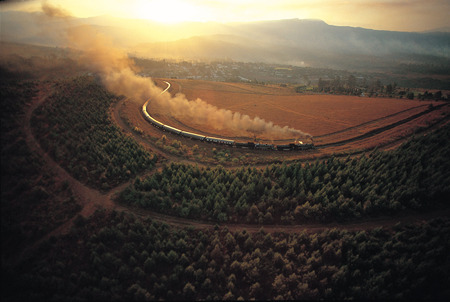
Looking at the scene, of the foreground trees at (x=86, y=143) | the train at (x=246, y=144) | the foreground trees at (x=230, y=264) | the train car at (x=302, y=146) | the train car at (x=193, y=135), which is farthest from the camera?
the train car at (x=193, y=135)

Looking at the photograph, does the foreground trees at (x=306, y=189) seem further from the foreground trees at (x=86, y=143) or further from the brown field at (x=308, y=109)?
the brown field at (x=308, y=109)

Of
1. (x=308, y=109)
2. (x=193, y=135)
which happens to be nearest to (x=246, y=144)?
(x=193, y=135)

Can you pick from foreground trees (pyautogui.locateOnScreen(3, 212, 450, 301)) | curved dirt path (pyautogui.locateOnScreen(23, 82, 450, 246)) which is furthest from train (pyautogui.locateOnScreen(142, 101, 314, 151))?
foreground trees (pyautogui.locateOnScreen(3, 212, 450, 301))

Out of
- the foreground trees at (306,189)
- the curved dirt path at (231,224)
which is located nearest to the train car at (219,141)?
the foreground trees at (306,189)

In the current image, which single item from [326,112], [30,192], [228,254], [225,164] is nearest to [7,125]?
[30,192]

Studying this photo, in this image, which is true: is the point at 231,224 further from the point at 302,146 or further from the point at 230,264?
the point at 302,146
